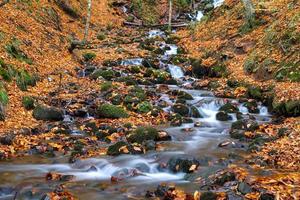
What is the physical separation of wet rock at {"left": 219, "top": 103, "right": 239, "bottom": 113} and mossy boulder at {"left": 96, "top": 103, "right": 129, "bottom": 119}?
392 cm

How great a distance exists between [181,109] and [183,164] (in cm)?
622

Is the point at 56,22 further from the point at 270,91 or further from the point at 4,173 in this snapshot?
the point at 4,173

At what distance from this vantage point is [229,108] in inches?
600

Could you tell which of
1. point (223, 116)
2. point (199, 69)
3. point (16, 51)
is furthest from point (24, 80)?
point (199, 69)

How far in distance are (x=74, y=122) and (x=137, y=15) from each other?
28.6 m

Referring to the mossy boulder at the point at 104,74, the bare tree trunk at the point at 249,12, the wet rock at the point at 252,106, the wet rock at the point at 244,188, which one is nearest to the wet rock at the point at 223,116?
the wet rock at the point at 252,106

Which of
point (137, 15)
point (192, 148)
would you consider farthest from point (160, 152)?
point (137, 15)

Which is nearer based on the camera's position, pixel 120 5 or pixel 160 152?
pixel 160 152

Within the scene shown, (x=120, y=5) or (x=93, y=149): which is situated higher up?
(x=120, y=5)

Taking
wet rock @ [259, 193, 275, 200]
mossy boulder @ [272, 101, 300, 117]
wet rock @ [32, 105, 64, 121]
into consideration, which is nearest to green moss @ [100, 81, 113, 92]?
wet rock @ [32, 105, 64, 121]

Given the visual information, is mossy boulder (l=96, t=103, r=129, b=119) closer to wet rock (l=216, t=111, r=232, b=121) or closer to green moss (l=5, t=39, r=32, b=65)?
wet rock (l=216, t=111, r=232, b=121)

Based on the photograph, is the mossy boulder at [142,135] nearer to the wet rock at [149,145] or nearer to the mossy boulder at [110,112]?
the wet rock at [149,145]

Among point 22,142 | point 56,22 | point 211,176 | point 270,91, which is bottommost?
point 211,176

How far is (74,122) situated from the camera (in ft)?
43.4
